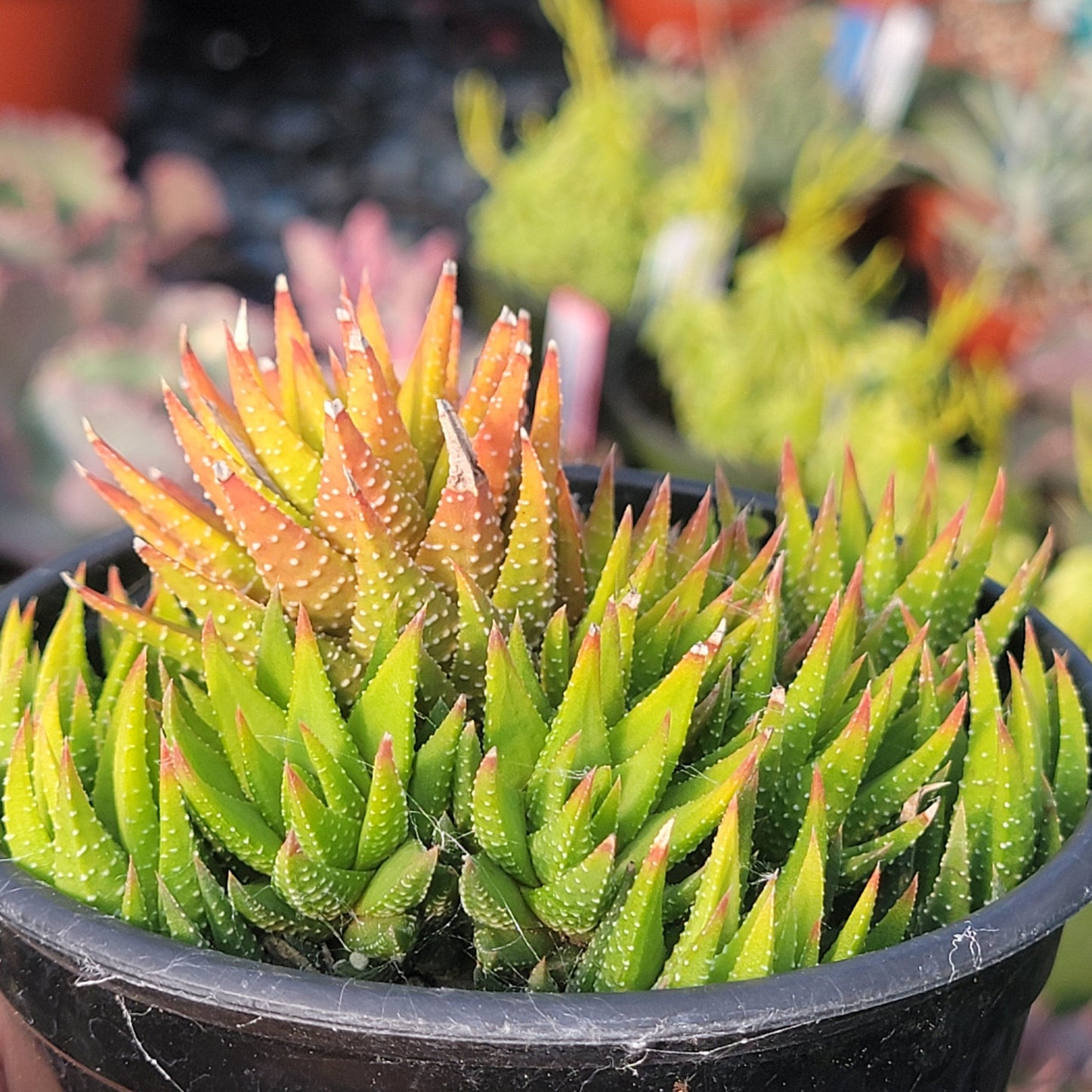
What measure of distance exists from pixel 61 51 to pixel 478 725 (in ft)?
5.99

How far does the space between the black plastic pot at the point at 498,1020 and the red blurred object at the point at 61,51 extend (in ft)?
6.04

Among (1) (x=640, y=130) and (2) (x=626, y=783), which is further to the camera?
(1) (x=640, y=130)

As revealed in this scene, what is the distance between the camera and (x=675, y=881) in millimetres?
516

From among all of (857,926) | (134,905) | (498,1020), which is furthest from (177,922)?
(857,926)

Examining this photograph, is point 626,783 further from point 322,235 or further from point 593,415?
point 322,235

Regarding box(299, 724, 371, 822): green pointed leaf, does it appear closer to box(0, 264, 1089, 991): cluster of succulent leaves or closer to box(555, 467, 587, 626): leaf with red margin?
box(0, 264, 1089, 991): cluster of succulent leaves

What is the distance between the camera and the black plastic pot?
41 cm

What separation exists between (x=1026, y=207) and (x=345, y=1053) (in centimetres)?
178

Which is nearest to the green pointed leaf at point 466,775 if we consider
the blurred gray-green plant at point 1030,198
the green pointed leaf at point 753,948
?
the green pointed leaf at point 753,948

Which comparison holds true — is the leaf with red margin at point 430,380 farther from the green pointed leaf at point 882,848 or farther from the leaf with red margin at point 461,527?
the green pointed leaf at point 882,848

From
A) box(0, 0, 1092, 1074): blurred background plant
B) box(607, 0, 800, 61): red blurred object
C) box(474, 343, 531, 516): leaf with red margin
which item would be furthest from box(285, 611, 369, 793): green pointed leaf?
box(607, 0, 800, 61): red blurred object

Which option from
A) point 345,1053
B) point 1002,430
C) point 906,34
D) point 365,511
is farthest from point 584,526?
point 906,34

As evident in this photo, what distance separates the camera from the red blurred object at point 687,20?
7.62 ft

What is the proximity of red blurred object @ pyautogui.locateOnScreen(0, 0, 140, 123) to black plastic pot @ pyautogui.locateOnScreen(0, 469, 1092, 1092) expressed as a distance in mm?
1840
